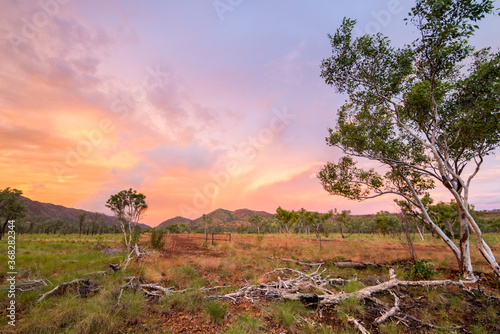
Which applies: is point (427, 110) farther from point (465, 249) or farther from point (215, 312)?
point (215, 312)

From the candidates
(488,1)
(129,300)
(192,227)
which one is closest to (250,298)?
(129,300)

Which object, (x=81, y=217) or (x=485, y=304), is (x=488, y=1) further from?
(x=81, y=217)

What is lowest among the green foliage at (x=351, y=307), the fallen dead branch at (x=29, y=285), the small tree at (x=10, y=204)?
the green foliage at (x=351, y=307)

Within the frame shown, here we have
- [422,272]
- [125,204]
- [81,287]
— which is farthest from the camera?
[125,204]

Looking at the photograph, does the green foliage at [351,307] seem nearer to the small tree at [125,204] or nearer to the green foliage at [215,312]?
the green foliage at [215,312]

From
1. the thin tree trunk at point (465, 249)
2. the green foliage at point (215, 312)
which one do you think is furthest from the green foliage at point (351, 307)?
the thin tree trunk at point (465, 249)

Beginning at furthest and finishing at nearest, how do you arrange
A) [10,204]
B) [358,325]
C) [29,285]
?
[10,204] < [29,285] < [358,325]

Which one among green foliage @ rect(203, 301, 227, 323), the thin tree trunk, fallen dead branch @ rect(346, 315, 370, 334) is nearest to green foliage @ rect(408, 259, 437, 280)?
the thin tree trunk

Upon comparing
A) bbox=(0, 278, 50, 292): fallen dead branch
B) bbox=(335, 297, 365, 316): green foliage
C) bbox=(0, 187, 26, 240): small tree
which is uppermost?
bbox=(0, 187, 26, 240): small tree

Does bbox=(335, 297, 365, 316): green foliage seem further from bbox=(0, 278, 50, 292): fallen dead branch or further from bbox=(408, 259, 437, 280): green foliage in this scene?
bbox=(0, 278, 50, 292): fallen dead branch

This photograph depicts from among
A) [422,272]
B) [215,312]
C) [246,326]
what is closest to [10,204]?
[215,312]

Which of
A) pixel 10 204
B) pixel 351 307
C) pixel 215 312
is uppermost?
pixel 10 204

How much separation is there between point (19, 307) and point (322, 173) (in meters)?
14.9

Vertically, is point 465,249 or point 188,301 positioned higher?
point 465,249
